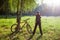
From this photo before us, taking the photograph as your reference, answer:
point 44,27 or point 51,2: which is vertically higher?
point 51,2

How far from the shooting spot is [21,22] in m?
4.09

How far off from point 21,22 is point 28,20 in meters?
0.15

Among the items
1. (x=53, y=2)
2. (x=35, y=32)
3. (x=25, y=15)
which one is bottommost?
(x=35, y=32)

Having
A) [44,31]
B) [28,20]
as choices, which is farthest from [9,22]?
[44,31]

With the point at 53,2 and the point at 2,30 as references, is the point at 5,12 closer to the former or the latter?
the point at 2,30

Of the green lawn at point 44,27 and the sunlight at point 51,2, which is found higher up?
the sunlight at point 51,2

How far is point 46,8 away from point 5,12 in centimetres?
85

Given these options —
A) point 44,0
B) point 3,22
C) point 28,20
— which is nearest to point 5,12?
point 3,22

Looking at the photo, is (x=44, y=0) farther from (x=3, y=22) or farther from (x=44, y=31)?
(x=3, y=22)

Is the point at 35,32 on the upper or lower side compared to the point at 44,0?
lower

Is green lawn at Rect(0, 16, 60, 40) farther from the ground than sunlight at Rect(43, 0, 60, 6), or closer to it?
closer to it

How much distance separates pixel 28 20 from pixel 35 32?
0.95ft

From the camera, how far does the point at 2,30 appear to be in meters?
4.06

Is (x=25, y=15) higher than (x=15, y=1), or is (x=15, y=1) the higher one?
(x=15, y=1)
